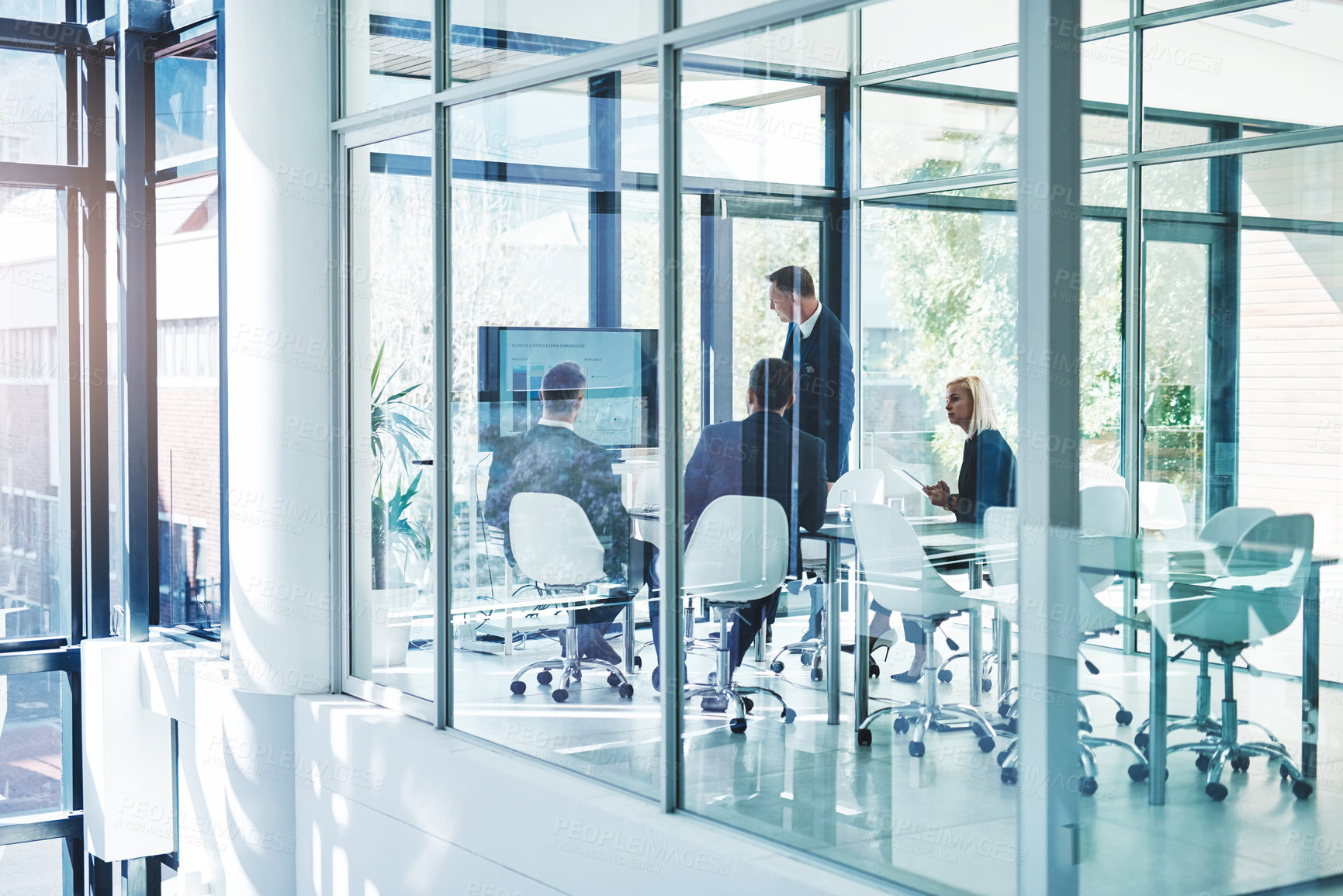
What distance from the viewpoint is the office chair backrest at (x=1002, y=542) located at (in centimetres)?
306

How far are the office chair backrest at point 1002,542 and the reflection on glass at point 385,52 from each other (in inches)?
116

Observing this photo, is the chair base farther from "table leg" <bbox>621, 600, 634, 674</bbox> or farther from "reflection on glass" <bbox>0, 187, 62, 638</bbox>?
"reflection on glass" <bbox>0, 187, 62, 638</bbox>

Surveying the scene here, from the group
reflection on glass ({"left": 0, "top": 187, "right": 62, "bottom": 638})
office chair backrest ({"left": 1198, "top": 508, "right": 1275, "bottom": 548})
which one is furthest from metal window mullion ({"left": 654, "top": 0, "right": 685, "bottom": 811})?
reflection on glass ({"left": 0, "top": 187, "right": 62, "bottom": 638})

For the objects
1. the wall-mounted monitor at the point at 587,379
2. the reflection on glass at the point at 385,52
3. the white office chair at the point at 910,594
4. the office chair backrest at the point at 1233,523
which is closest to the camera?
the office chair backrest at the point at 1233,523

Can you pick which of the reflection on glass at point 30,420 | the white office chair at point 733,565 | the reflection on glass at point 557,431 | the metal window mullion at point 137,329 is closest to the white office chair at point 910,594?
the white office chair at point 733,565

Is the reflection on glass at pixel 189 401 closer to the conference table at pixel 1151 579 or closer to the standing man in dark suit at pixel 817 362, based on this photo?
the standing man in dark suit at pixel 817 362

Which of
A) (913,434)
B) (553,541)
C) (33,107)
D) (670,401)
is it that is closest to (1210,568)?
(913,434)

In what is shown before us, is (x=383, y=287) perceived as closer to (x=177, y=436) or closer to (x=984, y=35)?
(x=177, y=436)

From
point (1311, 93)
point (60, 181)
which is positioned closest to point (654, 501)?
point (1311, 93)

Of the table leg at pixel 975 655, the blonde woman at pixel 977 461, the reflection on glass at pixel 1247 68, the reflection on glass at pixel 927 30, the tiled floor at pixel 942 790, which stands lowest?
the tiled floor at pixel 942 790

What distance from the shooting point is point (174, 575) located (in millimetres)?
6797

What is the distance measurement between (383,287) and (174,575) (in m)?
2.21

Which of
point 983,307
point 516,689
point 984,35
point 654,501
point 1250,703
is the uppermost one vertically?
point 984,35

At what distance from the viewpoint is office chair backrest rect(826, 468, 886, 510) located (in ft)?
11.6
